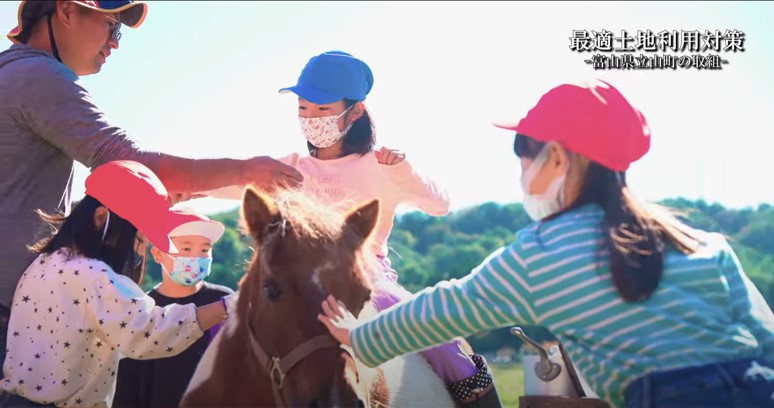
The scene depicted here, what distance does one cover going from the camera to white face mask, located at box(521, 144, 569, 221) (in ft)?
11.4

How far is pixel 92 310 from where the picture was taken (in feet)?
13.6

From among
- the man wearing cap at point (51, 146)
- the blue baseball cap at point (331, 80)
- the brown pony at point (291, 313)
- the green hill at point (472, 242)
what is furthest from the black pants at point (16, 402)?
the green hill at point (472, 242)

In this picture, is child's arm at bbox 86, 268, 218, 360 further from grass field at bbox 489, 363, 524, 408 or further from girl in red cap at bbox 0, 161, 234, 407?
grass field at bbox 489, 363, 524, 408

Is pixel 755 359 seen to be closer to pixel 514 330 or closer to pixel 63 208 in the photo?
pixel 514 330

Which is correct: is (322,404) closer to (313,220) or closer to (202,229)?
(313,220)

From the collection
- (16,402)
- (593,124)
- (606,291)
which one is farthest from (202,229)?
(606,291)

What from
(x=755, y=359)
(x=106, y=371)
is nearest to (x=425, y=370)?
(x=106, y=371)

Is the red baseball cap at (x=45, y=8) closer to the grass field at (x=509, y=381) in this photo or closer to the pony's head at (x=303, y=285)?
the pony's head at (x=303, y=285)

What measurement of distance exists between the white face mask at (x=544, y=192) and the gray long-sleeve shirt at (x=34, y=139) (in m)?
1.91

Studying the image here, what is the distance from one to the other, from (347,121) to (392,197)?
60 centimetres

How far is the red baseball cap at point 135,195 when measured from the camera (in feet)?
14.2

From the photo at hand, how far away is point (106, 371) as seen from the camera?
4328 mm

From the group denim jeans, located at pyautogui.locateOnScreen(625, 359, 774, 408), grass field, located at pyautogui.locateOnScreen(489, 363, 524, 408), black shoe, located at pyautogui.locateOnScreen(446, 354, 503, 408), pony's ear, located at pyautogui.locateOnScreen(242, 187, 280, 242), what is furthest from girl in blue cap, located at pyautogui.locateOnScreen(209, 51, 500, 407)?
grass field, located at pyautogui.locateOnScreen(489, 363, 524, 408)

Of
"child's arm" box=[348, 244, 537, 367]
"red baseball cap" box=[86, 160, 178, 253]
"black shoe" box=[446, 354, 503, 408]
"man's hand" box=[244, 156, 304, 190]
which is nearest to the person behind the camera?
"child's arm" box=[348, 244, 537, 367]
